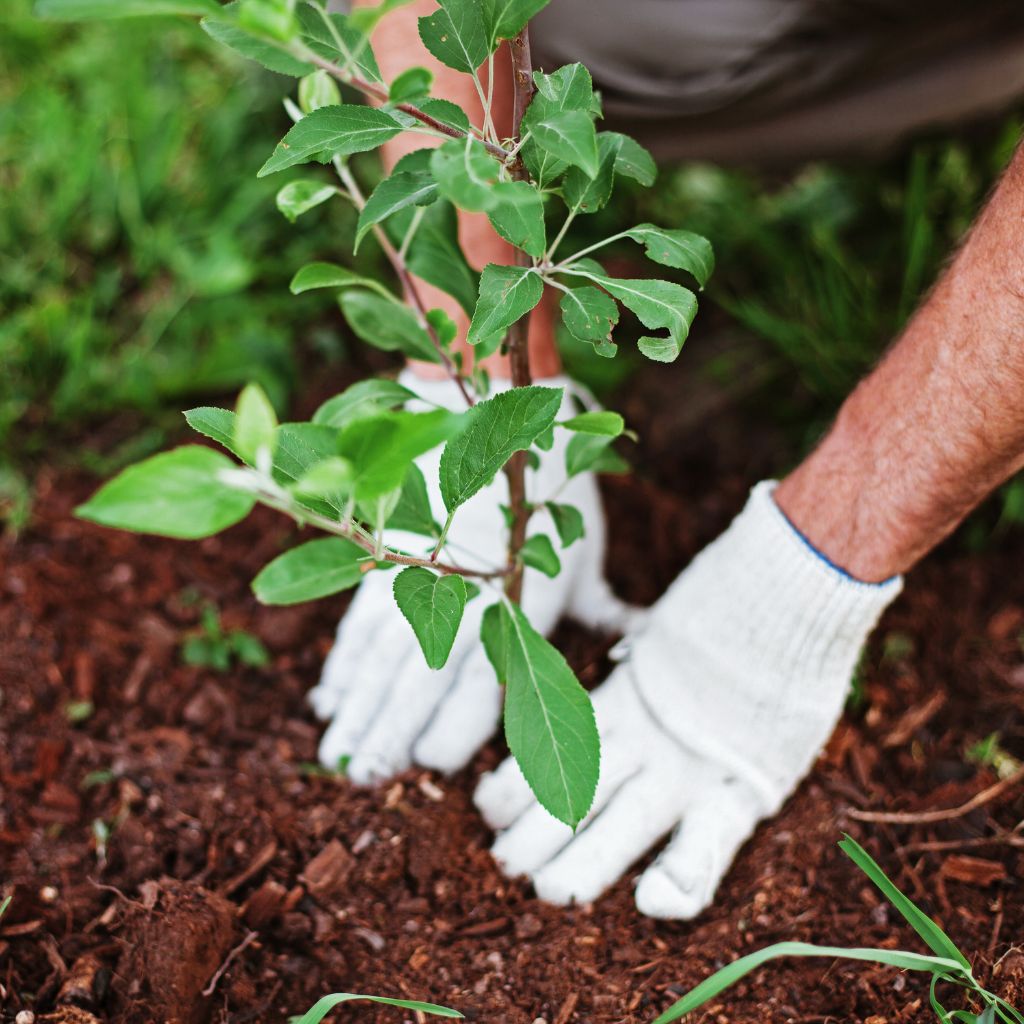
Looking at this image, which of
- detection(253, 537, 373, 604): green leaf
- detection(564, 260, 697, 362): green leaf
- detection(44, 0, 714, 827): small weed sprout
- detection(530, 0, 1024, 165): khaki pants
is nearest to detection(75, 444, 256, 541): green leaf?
detection(44, 0, 714, 827): small weed sprout

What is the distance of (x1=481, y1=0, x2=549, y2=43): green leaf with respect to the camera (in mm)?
789

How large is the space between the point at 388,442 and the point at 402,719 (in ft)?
2.67

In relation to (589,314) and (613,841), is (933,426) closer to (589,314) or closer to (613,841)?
(589,314)

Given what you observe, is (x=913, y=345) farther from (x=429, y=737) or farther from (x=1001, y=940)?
(x=429, y=737)

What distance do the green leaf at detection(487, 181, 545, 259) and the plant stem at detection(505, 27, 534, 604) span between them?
0.10 metres

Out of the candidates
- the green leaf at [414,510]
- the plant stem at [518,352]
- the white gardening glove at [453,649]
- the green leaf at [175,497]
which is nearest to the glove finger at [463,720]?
the white gardening glove at [453,649]

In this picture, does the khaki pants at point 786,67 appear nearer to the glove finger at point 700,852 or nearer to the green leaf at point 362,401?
the green leaf at point 362,401

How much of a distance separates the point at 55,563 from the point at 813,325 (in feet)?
4.73

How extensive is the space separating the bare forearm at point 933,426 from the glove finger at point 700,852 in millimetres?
346

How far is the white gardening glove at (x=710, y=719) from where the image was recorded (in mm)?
1301

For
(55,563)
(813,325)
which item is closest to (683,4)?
(813,325)

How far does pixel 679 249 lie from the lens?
922 millimetres

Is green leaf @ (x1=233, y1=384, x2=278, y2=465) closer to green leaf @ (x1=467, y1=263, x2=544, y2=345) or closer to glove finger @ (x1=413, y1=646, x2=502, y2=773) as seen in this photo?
green leaf @ (x1=467, y1=263, x2=544, y2=345)

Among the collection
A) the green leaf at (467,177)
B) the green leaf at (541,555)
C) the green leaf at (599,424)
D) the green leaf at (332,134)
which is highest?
the green leaf at (467,177)
